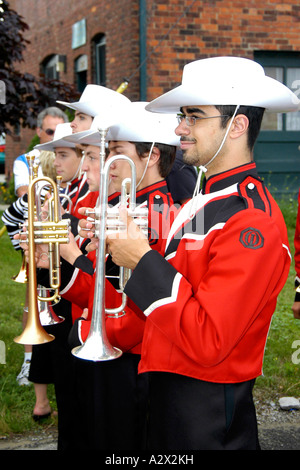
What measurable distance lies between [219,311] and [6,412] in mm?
2911

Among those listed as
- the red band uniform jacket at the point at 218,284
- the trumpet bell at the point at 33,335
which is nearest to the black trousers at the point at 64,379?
the trumpet bell at the point at 33,335

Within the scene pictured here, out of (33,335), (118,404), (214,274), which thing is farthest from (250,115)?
(118,404)

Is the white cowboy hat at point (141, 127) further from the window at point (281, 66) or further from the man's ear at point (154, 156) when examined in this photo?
the window at point (281, 66)

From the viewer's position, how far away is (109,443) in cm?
272

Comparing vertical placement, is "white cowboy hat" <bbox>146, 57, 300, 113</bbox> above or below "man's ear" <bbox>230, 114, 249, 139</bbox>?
above

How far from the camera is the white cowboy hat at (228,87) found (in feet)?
6.70

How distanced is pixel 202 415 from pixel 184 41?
8.30 metres

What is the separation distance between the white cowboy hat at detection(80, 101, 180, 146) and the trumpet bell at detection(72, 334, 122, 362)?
1.12 meters

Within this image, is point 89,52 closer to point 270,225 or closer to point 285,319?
point 285,319

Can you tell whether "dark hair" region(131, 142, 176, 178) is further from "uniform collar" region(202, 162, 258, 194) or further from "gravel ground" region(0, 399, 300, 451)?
"gravel ground" region(0, 399, 300, 451)

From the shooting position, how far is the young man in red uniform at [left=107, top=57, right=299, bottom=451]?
6.05 feet

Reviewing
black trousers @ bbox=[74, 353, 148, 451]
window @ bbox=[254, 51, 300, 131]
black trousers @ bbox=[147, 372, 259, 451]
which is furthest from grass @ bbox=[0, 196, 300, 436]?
window @ bbox=[254, 51, 300, 131]

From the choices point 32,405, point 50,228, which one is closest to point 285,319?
point 32,405

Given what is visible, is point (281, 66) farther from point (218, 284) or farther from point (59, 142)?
point (218, 284)
